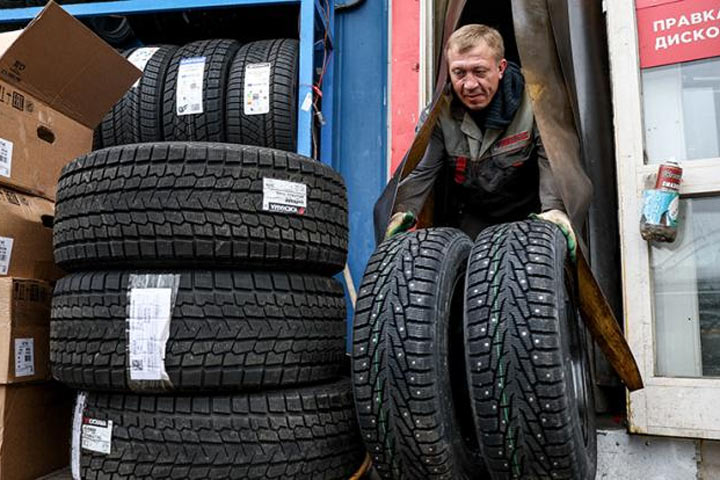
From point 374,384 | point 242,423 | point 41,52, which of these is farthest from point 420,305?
point 41,52

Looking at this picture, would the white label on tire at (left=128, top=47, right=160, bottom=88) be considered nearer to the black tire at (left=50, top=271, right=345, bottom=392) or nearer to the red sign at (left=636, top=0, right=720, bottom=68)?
the black tire at (left=50, top=271, right=345, bottom=392)

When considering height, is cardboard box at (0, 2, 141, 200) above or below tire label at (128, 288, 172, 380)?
above

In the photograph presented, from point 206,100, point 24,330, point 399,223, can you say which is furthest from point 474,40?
point 24,330

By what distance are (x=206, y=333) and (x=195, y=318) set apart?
39mm

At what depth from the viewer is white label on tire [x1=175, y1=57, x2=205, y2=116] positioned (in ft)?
7.20

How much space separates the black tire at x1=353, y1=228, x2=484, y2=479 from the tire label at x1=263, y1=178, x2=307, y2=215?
0.23 metres

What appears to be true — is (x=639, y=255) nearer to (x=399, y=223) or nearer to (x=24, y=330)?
(x=399, y=223)

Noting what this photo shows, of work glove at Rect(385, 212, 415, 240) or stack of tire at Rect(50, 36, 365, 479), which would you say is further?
work glove at Rect(385, 212, 415, 240)

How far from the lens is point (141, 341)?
1.14m

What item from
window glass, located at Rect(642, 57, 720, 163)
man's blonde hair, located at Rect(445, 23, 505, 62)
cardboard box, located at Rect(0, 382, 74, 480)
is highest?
man's blonde hair, located at Rect(445, 23, 505, 62)

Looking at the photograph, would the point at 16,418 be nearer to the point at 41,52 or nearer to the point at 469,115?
the point at 41,52

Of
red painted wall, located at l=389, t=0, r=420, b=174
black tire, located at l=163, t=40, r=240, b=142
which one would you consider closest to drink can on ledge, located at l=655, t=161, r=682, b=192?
red painted wall, located at l=389, t=0, r=420, b=174

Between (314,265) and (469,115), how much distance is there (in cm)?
77

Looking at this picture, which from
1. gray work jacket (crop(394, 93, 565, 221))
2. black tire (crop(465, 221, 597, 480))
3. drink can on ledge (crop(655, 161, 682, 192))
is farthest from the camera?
gray work jacket (crop(394, 93, 565, 221))
